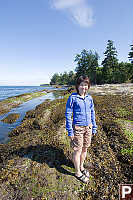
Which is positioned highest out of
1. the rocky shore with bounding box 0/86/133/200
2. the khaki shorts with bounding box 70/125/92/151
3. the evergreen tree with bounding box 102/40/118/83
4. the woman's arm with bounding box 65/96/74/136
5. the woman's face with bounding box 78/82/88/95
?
the evergreen tree with bounding box 102/40/118/83

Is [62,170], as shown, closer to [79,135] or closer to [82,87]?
[79,135]

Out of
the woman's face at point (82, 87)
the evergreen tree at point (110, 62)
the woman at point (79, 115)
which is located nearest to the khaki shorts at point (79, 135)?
the woman at point (79, 115)

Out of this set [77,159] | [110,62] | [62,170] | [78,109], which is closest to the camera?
[78,109]

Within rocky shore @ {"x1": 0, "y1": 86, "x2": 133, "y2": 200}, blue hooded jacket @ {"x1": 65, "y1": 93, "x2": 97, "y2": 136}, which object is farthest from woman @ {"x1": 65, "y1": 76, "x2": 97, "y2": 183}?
rocky shore @ {"x1": 0, "y1": 86, "x2": 133, "y2": 200}

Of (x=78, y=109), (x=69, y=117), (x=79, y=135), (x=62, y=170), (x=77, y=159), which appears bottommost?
(x=62, y=170)

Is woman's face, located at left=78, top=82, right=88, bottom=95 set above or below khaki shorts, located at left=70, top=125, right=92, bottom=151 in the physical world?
above

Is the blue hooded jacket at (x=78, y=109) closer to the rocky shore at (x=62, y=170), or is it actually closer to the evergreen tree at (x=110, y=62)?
the rocky shore at (x=62, y=170)

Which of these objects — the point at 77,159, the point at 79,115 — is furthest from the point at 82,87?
the point at 77,159

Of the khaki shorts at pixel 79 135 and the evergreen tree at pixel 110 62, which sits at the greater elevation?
the evergreen tree at pixel 110 62

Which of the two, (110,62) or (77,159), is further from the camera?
(110,62)

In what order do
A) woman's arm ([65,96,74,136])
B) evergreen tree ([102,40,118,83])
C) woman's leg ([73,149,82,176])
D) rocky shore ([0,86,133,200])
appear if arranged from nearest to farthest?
woman's arm ([65,96,74,136]) → rocky shore ([0,86,133,200]) → woman's leg ([73,149,82,176]) → evergreen tree ([102,40,118,83])

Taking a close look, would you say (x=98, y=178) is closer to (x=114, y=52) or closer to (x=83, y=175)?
(x=83, y=175)

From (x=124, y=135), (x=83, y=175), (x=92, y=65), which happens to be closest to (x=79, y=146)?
(x=83, y=175)

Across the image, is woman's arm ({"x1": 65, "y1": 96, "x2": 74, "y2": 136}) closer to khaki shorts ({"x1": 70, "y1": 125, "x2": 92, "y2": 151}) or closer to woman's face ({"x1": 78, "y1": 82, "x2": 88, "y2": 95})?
khaki shorts ({"x1": 70, "y1": 125, "x2": 92, "y2": 151})
